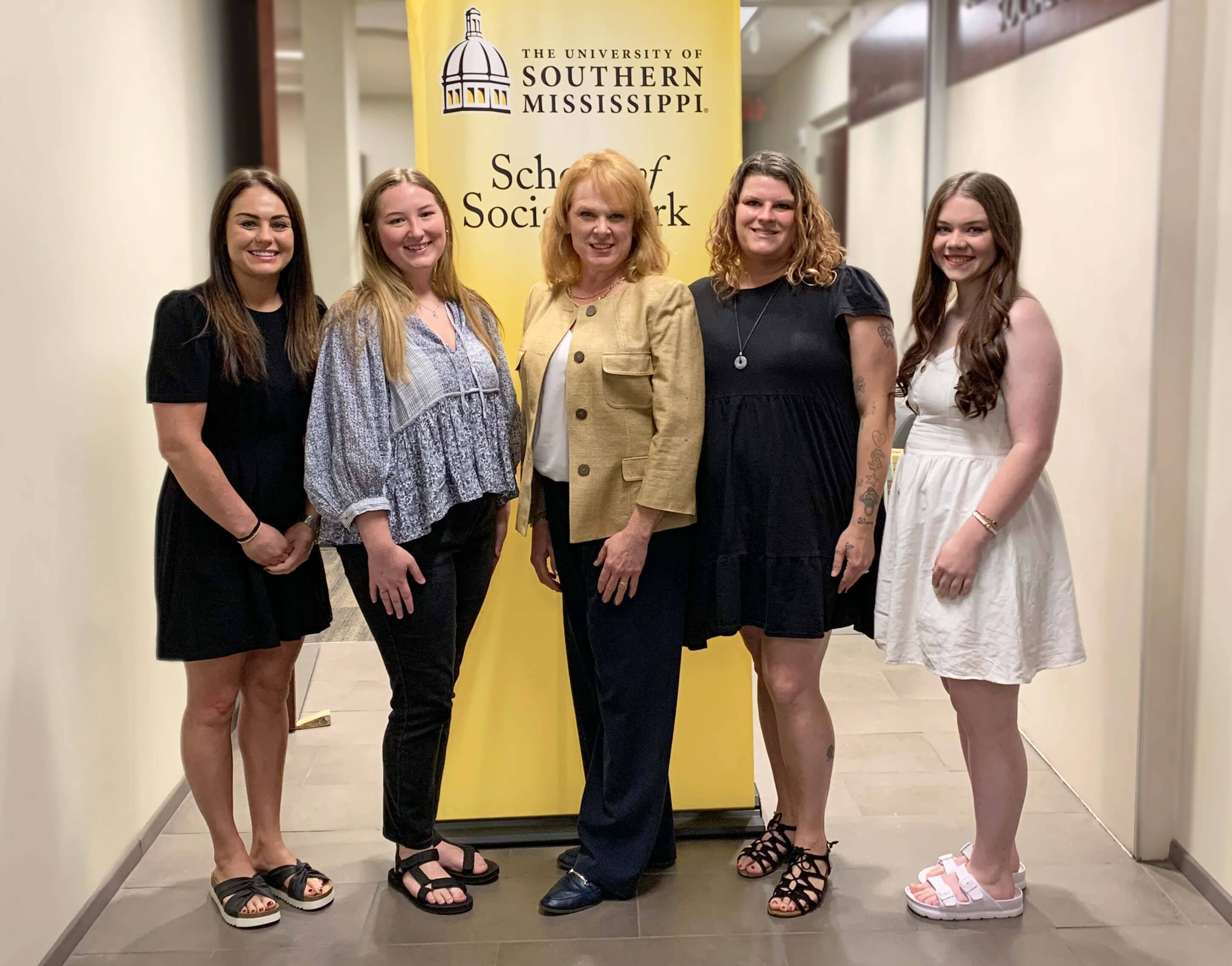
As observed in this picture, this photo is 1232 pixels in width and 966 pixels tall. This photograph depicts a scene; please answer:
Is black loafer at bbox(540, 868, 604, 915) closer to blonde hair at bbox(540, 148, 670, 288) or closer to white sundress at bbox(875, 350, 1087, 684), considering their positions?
white sundress at bbox(875, 350, 1087, 684)

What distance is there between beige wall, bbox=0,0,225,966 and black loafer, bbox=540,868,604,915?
1026 millimetres

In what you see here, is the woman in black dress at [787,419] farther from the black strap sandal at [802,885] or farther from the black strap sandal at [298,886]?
the black strap sandal at [298,886]

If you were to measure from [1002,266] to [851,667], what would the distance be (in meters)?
2.49

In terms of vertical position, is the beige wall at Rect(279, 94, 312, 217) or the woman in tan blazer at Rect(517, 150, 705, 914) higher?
the beige wall at Rect(279, 94, 312, 217)

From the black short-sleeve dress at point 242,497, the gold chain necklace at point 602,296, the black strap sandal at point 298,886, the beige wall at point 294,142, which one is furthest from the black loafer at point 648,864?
the beige wall at point 294,142

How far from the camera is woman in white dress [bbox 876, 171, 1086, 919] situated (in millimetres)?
2262

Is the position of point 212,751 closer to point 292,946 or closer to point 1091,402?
point 292,946

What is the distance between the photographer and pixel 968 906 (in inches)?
99.3

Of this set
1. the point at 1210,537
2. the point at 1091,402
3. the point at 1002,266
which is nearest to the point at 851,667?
the point at 1091,402

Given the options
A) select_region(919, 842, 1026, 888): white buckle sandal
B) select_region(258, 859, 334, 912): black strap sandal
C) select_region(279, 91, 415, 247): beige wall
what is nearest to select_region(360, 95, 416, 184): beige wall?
select_region(279, 91, 415, 247): beige wall

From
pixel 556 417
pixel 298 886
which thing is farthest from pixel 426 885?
pixel 556 417

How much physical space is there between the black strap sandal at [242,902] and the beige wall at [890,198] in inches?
158

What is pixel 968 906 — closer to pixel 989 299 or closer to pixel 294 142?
pixel 989 299

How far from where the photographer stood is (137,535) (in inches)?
119
